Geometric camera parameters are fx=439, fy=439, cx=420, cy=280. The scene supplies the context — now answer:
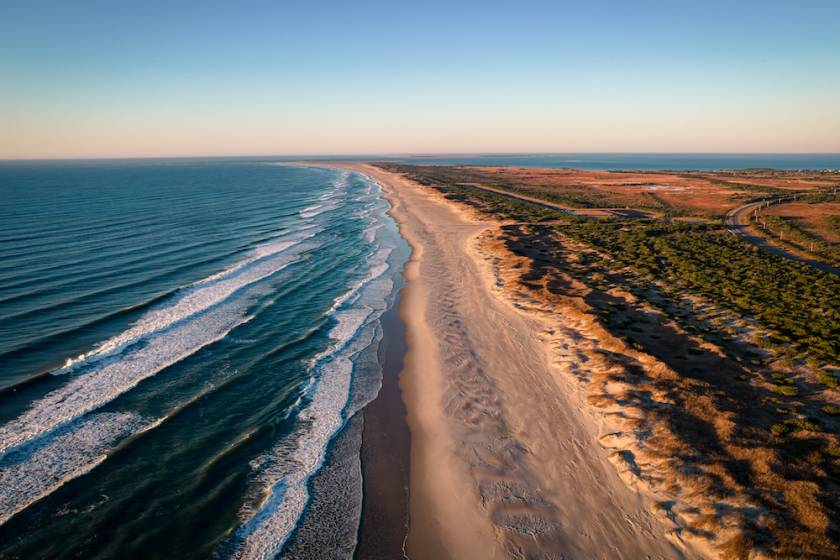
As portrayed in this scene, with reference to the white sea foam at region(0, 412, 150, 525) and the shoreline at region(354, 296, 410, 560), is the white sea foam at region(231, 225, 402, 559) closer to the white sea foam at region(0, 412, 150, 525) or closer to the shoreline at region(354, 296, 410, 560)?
the shoreline at region(354, 296, 410, 560)

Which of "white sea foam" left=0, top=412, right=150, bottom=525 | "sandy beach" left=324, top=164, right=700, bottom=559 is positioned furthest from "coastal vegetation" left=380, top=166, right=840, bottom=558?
"white sea foam" left=0, top=412, right=150, bottom=525

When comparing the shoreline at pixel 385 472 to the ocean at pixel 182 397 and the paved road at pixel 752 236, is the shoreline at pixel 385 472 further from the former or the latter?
the paved road at pixel 752 236

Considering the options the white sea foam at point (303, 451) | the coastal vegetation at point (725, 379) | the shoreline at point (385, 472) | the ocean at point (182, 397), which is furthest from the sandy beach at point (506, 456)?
the white sea foam at point (303, 451)

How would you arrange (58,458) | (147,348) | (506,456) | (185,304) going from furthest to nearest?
1. (185,304)
2. (147,348)
3. (506,456)
4. (58,458)

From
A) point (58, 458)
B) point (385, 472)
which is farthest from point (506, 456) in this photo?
point (58, 458)

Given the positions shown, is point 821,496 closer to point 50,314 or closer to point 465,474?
point 465,474

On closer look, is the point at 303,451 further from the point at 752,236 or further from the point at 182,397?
the point at 752,236

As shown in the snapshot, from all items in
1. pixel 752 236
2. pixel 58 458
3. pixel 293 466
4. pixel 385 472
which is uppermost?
pixel 752 236
